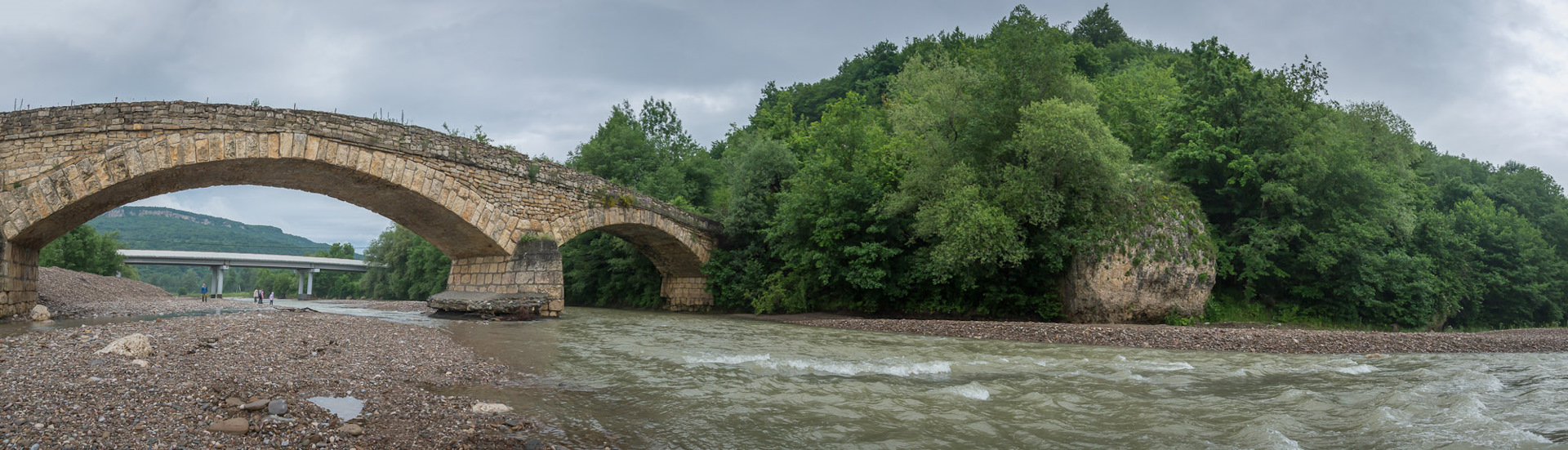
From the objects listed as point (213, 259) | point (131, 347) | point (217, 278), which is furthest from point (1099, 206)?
point (217, 278)

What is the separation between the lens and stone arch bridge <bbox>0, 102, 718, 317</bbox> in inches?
495

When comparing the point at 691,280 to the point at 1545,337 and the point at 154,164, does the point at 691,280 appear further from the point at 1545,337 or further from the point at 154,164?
the point at 1545,337

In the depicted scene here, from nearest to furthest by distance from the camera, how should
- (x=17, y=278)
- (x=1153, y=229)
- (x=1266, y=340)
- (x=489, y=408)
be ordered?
(x=489, y=408) → (x=17, y=278) → (x=1266, y=340) → (x=1153, y=229)

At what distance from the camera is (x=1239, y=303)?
20891 mm

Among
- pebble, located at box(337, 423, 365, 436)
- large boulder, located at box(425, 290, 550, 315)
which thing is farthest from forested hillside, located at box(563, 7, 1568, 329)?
pebble, located at box(337, 423, 365, 436)

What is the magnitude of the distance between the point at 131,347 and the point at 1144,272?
1927 centimetres

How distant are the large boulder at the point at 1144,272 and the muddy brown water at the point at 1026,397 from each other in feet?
21.1

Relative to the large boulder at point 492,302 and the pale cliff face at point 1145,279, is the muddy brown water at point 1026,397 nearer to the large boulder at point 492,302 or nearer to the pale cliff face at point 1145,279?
the pale cliff face at point 1145,279

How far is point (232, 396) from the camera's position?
4.94 meters

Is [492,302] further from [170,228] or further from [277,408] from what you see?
[170,228]

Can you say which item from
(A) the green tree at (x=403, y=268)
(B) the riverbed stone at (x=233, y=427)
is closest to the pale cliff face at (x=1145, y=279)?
(B) the riverbed stone at (x=233, y=427)

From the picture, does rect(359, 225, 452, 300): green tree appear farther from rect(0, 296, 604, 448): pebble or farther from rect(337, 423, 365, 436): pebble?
rect(337, 423, 365, 436): pebble

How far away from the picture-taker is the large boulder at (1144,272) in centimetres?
1820

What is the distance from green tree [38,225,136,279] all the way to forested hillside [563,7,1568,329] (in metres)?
36.8
